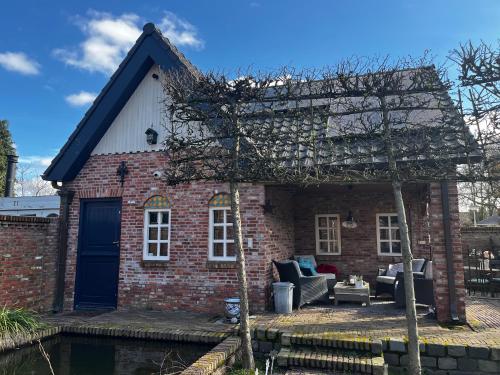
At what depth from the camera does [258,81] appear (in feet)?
17.6

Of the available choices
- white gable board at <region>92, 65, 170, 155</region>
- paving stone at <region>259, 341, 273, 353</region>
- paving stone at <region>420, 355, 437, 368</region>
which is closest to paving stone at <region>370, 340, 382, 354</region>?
paving stone at <region>420, 355, 437, 368</region>

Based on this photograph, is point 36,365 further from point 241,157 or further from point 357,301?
point 357,301

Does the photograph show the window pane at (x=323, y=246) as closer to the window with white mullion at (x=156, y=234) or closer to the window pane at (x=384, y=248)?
the window pane at (x=384, y=248)

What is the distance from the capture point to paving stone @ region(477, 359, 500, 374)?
488cm

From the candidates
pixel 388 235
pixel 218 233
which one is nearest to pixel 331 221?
pixel 388 235

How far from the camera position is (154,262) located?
8336 millimetres

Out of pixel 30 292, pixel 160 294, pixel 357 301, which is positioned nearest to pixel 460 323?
pixel 357 301

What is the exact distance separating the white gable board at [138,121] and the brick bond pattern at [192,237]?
251 millimetres

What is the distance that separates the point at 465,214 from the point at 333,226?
Result: 33189 mm

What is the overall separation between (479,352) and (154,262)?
21.0 ft

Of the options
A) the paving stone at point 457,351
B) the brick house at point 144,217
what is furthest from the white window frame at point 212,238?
the paving stone at point 457,351

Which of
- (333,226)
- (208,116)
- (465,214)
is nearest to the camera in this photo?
(208,116)

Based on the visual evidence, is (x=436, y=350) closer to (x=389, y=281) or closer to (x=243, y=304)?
(x=243, y=304)

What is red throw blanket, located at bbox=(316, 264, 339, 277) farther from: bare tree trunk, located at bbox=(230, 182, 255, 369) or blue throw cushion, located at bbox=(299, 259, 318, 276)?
bare tree trunk, located at bbox=(230, 182, 255, 369)
